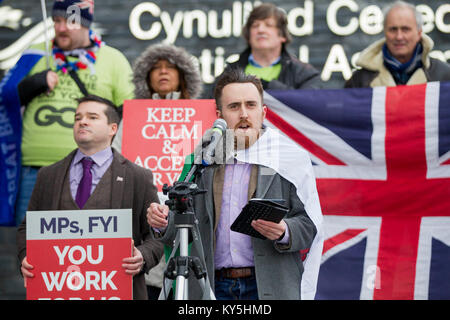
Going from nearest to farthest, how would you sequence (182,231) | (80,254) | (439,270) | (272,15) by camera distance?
(182,231) → (80,254) → (439,270) → (272,15)

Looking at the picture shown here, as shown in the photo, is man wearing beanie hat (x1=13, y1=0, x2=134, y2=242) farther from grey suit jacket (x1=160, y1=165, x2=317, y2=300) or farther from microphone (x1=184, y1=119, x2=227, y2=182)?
microphone (x1=184, y1=119, x2=227, y2=182)

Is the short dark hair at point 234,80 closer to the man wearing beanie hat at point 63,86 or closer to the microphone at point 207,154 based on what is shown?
the microphone at point 207,154

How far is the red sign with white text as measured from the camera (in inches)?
Answer: 181

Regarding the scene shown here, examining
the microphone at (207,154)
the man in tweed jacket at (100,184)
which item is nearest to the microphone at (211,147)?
the microphone at (207,154)

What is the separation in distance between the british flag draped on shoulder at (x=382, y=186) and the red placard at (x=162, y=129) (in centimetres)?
74

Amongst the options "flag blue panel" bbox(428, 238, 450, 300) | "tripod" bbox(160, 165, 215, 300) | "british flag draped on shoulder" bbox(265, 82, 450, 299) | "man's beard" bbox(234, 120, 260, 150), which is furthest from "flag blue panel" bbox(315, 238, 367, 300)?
"tripod" bbox(160, 165, 215, 300)

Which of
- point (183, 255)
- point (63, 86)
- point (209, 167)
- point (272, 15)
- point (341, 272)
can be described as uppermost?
point (272, 15)

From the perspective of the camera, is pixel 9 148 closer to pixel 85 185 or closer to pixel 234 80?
pixel 85 185

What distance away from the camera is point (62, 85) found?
652 centimetres

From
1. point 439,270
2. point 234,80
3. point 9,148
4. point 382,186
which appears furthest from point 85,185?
point 439,270

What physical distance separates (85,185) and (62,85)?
150cm

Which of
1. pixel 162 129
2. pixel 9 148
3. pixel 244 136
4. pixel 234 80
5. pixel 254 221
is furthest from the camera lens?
pixel 9 148

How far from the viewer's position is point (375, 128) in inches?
245
